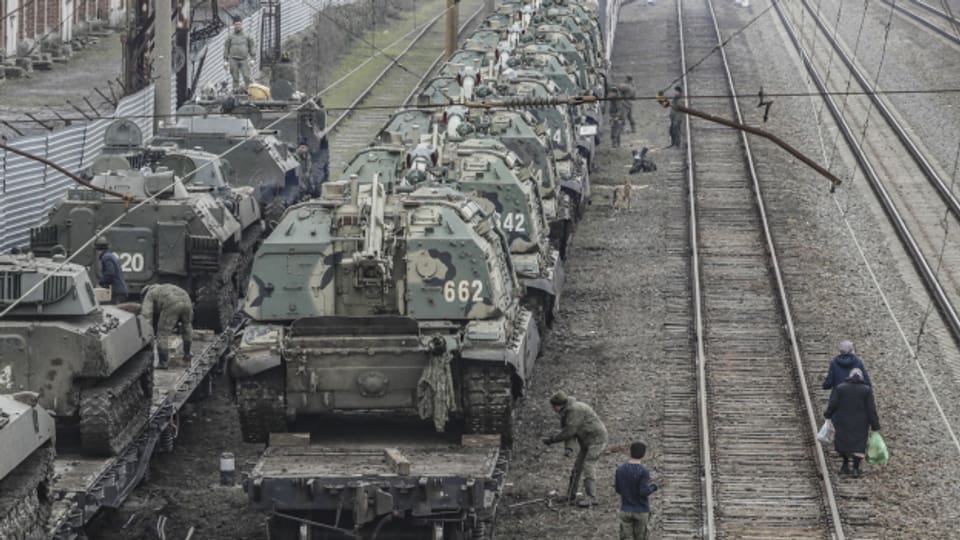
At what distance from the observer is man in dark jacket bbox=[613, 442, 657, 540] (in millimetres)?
19719

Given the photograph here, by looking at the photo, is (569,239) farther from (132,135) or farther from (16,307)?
(16,307)

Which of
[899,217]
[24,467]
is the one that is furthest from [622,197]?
[24,467]

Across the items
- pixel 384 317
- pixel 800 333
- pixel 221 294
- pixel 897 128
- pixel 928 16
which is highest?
pixel 384 317

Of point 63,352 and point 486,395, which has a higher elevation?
point 63,352

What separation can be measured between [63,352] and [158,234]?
289 inches

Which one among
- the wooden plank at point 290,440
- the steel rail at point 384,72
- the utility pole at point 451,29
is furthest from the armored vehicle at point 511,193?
the utility pole at point 451,29

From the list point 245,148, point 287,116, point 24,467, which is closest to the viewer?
point 24,467

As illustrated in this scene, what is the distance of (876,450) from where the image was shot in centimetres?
2308

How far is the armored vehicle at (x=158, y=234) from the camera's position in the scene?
92.2ft

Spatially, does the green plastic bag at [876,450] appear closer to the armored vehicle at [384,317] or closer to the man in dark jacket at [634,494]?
the armored vehicle at [384,317]

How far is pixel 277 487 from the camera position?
19609 millimetres

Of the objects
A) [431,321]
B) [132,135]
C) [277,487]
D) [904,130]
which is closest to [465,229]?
[431,321]

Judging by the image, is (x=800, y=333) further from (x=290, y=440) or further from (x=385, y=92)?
(x=385, y=92)

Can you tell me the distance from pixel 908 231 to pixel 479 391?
18385 millimetres
